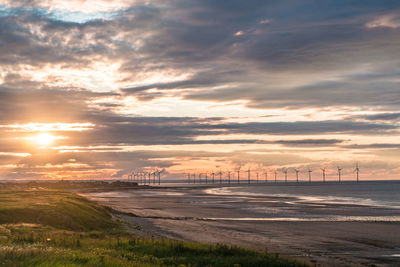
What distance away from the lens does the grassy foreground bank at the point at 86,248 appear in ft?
56.3

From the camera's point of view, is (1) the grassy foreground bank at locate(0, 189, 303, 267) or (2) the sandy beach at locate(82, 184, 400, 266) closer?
(1) the grassy foreground bank at locate(0, 189, 303, 267)

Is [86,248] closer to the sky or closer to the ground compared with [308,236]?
closer to the sky

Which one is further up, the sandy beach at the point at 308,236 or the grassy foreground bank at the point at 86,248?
the grassy foreground bank at the point at 86,248

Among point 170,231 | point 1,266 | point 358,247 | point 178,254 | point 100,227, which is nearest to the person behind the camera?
point 1,266

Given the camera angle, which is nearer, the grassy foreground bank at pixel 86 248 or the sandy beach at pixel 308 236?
the grassy foreground bank at pixel 86 248

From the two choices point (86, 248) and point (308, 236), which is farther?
point (308, 236)

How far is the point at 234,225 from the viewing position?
167 ft

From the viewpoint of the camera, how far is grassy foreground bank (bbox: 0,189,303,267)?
17172mm

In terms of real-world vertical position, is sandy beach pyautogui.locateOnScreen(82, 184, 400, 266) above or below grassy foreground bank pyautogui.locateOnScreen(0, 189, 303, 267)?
below

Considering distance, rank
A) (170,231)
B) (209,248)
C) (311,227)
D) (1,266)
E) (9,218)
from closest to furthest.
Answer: (1,266) → (209,248) → (9,218) → (170,231) → (311,227)

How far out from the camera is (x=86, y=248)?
2309 centimetres

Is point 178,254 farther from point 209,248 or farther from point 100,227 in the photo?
point 100,227

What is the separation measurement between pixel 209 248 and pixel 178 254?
2.59 metres

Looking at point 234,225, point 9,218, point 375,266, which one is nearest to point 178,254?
point 375,266
